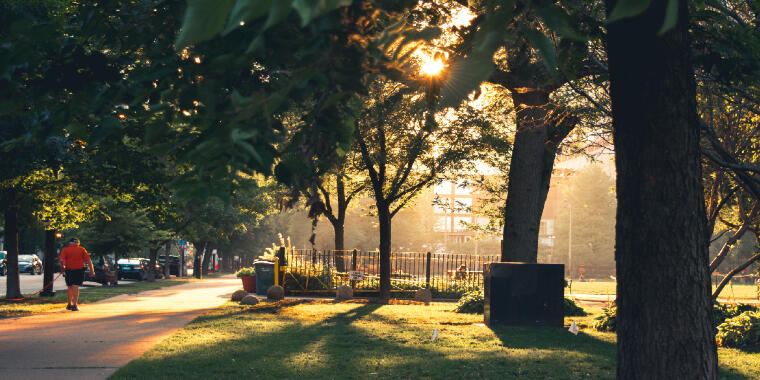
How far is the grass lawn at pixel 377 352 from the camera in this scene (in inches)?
312

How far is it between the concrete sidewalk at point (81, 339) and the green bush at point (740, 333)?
8.95 meters

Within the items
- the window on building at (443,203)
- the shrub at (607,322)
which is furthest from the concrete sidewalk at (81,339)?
the window on building at (443,203)

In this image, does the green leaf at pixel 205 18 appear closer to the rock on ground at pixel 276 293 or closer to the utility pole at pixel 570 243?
the rock on ground at pixel 276 293

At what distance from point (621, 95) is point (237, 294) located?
18126 millimetres

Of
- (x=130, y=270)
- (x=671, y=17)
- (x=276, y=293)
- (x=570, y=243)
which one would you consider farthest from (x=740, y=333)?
(x=570, y=243)

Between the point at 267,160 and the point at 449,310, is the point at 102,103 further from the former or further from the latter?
the point at 449,310

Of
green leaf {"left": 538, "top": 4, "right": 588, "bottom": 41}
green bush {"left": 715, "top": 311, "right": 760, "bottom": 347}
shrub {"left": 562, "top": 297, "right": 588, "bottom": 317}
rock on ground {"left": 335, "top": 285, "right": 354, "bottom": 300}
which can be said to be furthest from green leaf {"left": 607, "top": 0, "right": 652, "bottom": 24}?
rock on ground {"left": 335, "top": 285, "right": 354, "bottom": 300}

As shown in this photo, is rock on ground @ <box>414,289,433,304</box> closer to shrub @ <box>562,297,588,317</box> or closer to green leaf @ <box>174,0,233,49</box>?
shrub @ <box>562,297,588,317</box>

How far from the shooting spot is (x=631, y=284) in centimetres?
423

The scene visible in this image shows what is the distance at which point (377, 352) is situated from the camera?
9.66 meters

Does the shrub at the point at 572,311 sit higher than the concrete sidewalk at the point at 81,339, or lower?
lower

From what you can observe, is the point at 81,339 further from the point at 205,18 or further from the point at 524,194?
the point at 205,18

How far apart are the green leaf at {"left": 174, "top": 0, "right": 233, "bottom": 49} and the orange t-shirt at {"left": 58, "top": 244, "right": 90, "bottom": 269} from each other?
16383 millimetres

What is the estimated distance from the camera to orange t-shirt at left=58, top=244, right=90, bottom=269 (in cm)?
1672
